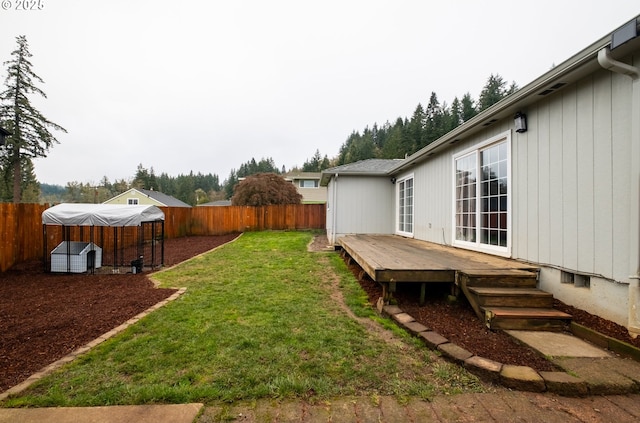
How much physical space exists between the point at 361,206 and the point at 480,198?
4.82 meters

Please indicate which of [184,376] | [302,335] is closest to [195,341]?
[184,376]

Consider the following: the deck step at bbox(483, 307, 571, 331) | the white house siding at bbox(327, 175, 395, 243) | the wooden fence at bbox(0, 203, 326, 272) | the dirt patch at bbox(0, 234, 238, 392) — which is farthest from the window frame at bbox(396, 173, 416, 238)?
the wooden fence at bbox(0, 203, 326, 272)

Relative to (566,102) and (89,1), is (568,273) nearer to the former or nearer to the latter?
(566,102)

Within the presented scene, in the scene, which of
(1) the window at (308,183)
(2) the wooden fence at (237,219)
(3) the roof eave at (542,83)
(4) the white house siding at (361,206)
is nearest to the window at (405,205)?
(4) the white house siding at (361,206)

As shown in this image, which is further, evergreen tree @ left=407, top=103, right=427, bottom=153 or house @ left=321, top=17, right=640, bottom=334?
evergreen tree @ left=407, top=103, right=427, bottom=153

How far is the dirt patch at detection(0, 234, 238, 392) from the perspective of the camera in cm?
251

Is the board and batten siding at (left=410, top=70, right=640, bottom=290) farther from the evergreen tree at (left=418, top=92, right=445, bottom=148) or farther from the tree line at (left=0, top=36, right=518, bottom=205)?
the evergreen tree at (left=418, top=92, right=445, bottom=148)

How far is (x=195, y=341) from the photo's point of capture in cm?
267

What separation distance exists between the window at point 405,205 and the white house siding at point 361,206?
490 millimetres

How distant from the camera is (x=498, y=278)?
10.7 ft

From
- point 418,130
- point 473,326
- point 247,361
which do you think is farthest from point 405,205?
point 418,130

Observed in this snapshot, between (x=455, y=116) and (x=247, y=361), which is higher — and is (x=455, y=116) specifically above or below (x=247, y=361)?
above

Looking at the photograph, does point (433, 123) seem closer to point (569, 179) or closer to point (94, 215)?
point (569, 179)

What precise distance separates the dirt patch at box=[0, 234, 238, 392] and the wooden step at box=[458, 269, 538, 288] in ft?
13.5
